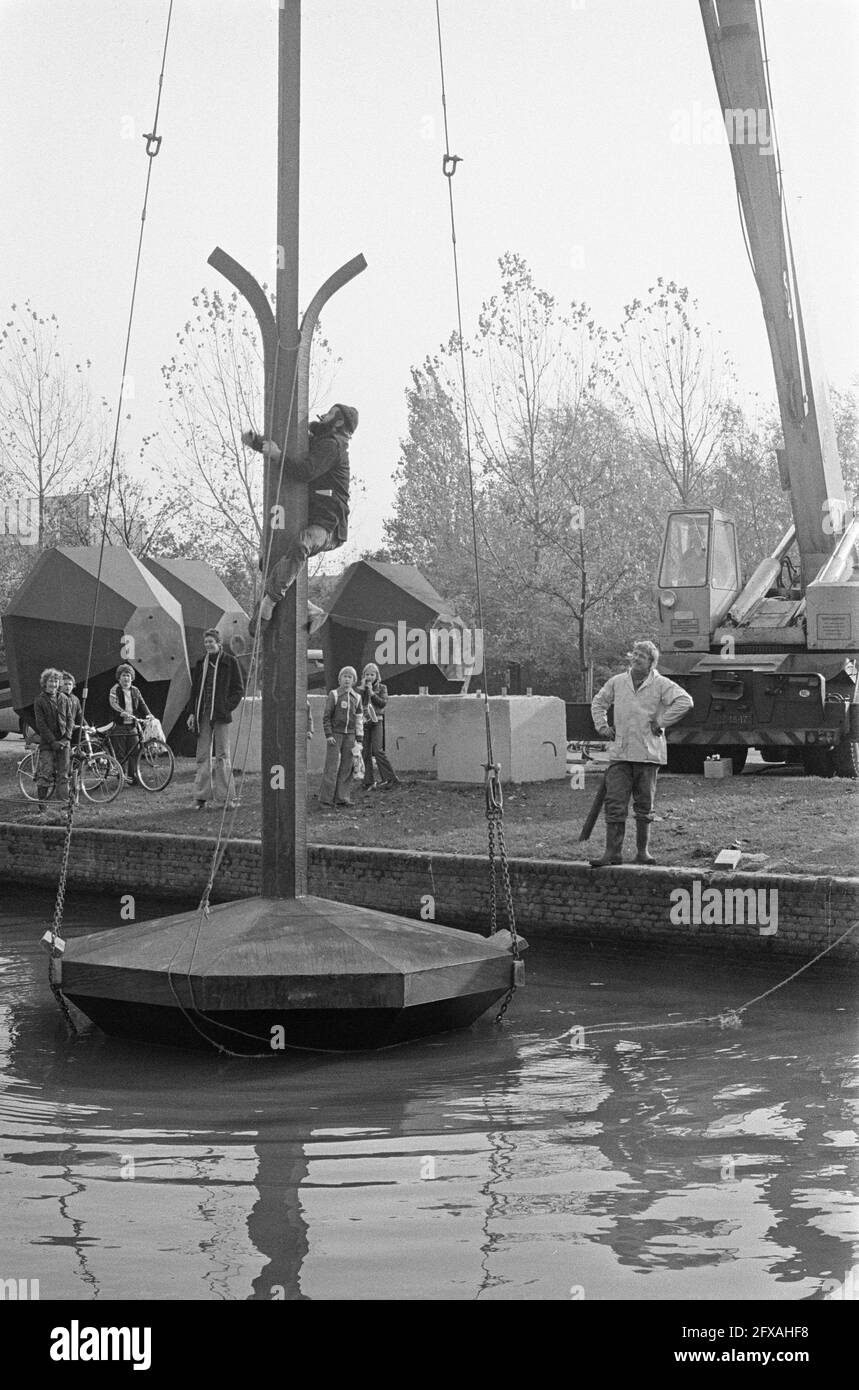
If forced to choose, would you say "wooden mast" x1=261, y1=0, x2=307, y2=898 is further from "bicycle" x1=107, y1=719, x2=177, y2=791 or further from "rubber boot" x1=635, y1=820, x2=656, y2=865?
"bicycle" x1=107, y1=719, x2=177, y2=791

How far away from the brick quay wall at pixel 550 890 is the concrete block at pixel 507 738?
3.87 m

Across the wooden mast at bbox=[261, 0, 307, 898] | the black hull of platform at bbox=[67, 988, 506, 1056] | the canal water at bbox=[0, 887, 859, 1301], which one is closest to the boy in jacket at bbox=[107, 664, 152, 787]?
the canal water at bbox=[0, 887, 859, 1301]

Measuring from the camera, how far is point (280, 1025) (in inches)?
317

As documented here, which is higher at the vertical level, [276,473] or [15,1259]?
[276,473]

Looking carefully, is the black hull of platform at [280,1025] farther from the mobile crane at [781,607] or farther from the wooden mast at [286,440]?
the mobile crane at [781,607]

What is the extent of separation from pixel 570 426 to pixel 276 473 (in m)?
24.0

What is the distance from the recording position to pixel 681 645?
18672 millimetres

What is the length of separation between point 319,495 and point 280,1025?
282 cm

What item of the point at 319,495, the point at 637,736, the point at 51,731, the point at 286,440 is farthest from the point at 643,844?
the point at 51,731

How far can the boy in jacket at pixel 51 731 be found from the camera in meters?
18.5

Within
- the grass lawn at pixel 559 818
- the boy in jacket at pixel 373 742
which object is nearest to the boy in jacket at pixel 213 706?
the grass lawn at pixel 559 818

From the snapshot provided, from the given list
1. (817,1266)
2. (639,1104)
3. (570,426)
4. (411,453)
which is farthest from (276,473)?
(411,453)

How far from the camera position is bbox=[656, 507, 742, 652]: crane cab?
1850 centimetres

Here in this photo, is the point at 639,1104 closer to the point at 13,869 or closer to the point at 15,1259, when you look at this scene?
the point at 15,1259
